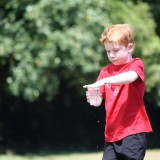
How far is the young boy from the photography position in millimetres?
4250

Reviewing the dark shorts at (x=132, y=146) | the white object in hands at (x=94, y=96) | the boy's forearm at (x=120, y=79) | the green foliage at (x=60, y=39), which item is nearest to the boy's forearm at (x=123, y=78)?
the boy's forearm at (x=120, y=79)

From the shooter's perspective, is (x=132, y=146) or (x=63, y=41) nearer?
(x=132, y=146)

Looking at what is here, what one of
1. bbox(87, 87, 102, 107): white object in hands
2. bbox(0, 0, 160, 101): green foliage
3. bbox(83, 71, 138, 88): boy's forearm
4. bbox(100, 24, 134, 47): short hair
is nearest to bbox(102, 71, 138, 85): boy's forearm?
bbox(83, 71, 138, 88): boy's forearm

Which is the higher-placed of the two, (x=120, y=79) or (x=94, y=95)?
(x=120, y=79)

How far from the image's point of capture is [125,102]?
4.30m

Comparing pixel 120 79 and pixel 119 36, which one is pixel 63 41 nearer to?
pixel 119 36

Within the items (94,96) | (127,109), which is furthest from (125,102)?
(94,96)

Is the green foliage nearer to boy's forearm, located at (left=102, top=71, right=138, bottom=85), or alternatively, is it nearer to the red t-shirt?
the red t-shirt

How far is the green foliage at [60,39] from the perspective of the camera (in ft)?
35.9

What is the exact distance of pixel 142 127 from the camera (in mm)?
4312

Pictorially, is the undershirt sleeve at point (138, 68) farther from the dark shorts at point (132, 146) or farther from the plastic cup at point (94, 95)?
the dark shorts at point (132, 146)

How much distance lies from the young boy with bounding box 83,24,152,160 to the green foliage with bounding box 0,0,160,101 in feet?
21.5

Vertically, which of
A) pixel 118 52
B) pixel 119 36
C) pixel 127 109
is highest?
pixel 119 36

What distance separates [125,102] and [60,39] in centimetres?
679
